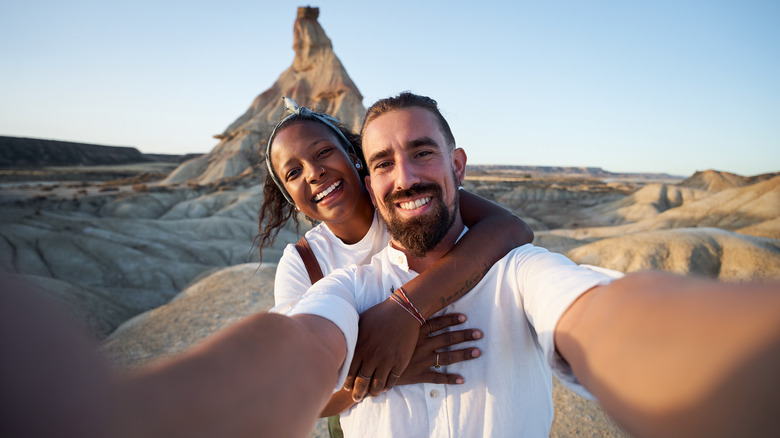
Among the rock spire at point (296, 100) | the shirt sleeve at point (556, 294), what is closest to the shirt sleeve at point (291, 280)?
the shirt sleeve at point (556, 294)

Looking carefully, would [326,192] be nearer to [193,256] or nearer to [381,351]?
[381,351]

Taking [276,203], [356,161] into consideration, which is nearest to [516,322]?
[356,161]

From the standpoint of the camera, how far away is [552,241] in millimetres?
17438

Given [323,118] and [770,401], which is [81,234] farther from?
[770,401]

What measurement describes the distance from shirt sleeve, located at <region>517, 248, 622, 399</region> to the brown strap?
1484 mm

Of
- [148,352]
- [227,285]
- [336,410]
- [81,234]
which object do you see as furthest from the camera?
[81,234]

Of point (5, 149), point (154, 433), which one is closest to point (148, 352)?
point (154, 433)

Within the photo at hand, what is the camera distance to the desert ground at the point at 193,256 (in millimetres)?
7387

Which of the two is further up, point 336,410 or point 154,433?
point 154,433

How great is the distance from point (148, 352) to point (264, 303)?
2213 mm

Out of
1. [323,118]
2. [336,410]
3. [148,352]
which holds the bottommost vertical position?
[148,352]

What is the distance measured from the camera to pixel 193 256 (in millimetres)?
17812

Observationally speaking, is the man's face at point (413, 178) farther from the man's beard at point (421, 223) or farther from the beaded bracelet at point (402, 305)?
the beaded bracelet at point (402, 305)

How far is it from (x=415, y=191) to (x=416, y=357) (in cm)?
89
